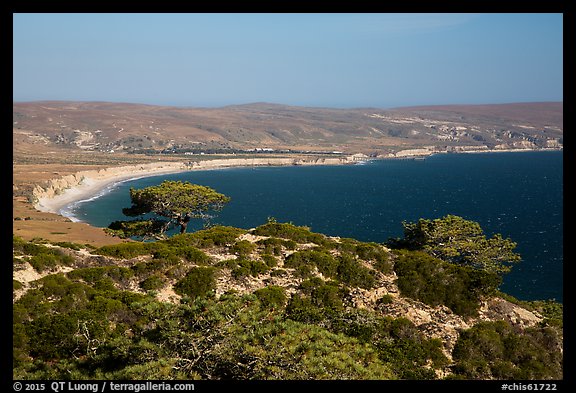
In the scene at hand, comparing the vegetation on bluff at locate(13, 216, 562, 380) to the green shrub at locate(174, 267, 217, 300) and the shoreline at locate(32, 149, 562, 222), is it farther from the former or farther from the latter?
the shoreline at locate(32, 149, 562, 222)

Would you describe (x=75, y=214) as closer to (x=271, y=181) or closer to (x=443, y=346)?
(x=271, y=181)

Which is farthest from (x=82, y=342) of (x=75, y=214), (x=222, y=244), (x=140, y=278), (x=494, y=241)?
(x=75, y=214)

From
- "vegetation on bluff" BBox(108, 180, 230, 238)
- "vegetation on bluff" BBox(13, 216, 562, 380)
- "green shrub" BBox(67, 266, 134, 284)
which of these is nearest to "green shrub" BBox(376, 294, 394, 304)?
"vegetation on bluff" BBox(13, 216, 562, 380)

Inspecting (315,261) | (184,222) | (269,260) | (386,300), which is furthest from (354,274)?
(184,222)

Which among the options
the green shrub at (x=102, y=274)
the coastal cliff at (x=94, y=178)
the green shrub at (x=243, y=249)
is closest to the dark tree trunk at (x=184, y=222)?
the green shrub at (x=243, y=249)

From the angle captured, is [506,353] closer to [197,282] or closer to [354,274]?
[354,274]
